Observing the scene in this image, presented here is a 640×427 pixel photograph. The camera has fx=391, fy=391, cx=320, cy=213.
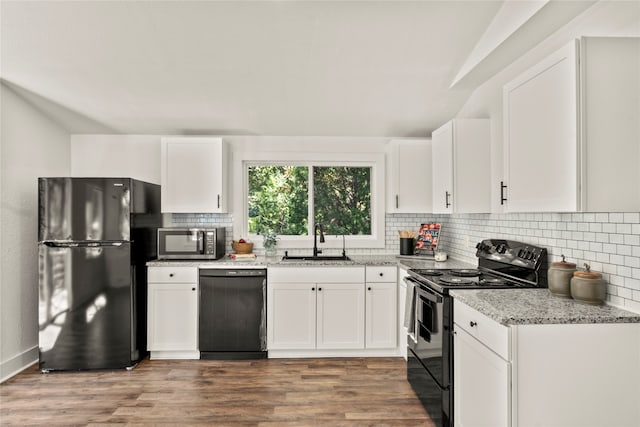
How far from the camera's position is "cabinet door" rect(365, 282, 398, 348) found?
364 cm

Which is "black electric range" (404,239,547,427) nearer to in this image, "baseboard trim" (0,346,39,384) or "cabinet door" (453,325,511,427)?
"cabinet door" (453,325,511,427)

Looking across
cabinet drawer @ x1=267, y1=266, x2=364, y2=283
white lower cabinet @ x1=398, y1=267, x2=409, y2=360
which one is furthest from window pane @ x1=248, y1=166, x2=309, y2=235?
white lower cabinet @ x1=398, y1=267, x2=409, y2=360

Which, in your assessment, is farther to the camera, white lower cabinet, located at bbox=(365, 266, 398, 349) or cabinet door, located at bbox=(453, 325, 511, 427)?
white lower cabinet, located at bbox=(365, 266, 398, 349)

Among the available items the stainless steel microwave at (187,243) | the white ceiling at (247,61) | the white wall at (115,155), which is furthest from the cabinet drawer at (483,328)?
the white wall at (115,155)

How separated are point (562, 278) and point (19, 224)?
13.6 ft

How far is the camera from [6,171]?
3273mm

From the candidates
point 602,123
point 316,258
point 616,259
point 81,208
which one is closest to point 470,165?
point 616,259

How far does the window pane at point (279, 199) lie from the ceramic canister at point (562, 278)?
264cm

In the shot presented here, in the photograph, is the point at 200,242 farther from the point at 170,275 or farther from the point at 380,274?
the point at 380,274

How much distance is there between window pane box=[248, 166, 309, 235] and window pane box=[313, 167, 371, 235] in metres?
0.16

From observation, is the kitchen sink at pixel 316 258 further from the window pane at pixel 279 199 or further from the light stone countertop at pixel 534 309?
the light stone countertop at pixel 534 309

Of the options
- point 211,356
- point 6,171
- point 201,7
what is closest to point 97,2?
point 201,7

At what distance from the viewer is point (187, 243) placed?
3.73m

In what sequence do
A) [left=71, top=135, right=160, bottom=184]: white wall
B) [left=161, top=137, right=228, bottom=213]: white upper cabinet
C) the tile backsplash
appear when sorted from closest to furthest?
the tile backsplash
[left=161, top=137, right=228, bottom=213]: white upper cabinet
[left=71, top=135, right=160, bottom=184]: white wall
